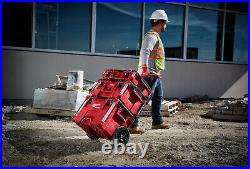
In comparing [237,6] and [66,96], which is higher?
[237,6]

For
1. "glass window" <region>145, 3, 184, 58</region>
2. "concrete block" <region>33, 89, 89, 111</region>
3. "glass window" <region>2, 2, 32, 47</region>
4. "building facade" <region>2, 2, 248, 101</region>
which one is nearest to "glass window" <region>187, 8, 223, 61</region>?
"building facade" <region>2, 2, 248, 101</region>

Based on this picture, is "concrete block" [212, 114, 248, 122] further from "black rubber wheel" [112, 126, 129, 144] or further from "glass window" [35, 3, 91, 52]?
"glass window" [35, 3, 91, 52]

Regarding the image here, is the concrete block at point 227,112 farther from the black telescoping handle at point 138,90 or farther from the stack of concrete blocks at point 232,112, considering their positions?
the black telescoping handle at point 138,90

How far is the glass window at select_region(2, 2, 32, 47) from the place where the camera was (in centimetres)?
866

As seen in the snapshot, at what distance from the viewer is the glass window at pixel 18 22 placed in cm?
866

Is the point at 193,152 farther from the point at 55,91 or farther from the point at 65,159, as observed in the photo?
the point at 55,91

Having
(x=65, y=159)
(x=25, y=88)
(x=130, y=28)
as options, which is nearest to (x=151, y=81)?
(x=65, y=159)

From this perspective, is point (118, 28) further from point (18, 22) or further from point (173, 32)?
point (18, 22)

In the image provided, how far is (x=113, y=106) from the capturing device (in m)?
4.55

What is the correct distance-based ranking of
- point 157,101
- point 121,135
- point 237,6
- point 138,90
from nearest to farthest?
point 121,135 < point 138,90 < point 157,101 < point 237,6

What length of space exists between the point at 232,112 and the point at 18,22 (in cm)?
580

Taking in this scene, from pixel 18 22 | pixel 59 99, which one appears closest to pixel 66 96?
pixel 59 99

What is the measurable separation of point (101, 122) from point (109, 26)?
5.96 m

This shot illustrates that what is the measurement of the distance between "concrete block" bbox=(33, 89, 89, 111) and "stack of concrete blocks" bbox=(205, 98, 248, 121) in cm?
302
